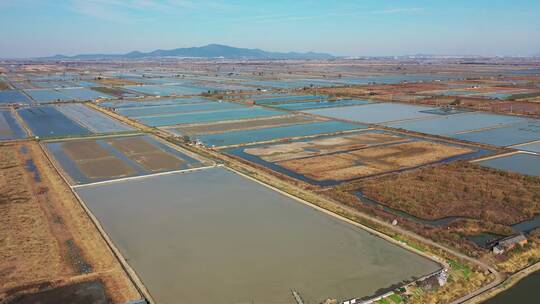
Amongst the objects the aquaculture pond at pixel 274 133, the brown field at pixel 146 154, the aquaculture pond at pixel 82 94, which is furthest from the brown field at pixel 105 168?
the aquaculture pond at pixel 82 94

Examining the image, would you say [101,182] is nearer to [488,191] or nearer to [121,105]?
[488,191]

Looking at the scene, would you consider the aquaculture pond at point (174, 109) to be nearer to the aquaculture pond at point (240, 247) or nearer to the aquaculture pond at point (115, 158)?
the aquaculture pond at point (115, 158)

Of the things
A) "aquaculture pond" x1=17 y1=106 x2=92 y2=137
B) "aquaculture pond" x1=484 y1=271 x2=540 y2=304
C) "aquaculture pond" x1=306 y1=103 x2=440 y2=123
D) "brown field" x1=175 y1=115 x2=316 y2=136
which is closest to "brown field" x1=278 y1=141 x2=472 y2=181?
"aquaculture pond" x1=484 y1=271 x2=540 y2=304

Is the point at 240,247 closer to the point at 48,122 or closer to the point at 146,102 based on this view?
the point at 48,122

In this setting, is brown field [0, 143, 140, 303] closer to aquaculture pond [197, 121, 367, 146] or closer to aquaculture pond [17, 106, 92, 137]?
aquaculture pond [197, 121, 367, 146]

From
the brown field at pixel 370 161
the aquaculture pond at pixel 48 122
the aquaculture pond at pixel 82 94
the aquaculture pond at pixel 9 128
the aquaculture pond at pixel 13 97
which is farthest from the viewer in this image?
the aquaculture pond at pixel 82 94

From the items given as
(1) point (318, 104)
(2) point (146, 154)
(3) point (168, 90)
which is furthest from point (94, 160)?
(3) point (168, 90)

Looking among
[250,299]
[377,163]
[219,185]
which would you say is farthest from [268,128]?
[250,299]
